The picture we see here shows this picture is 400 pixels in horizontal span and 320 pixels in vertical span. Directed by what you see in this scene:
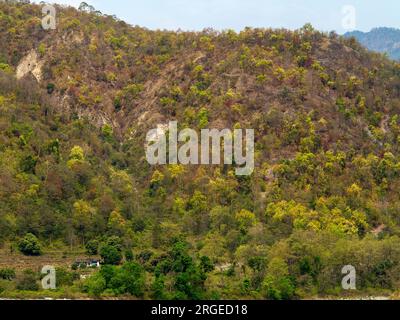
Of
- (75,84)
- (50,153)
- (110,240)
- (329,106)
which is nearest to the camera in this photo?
(110,240)

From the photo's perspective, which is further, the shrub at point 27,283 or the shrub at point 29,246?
the shrub at point 29,246

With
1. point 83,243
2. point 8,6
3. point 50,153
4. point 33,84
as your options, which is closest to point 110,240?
point 83,243

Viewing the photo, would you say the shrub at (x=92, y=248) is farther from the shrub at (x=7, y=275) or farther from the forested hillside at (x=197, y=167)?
the shrub at (x=7, y=275)

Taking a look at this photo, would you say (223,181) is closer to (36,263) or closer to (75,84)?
(36,263)

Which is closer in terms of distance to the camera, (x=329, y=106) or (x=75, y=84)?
(x=329, y=106)

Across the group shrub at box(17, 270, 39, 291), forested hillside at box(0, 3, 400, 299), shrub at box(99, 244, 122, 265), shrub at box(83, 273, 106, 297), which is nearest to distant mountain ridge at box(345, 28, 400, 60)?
forested hillside at box(0, 3, 400, 299)

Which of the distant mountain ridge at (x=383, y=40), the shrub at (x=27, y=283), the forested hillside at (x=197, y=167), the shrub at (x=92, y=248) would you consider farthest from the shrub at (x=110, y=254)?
the distant mountain ridge at (x=383, y=40)
